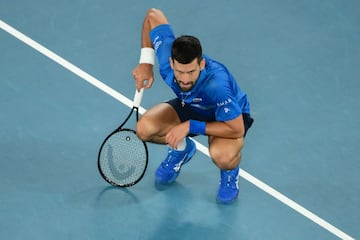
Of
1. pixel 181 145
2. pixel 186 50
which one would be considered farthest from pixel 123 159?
pixel 186 50

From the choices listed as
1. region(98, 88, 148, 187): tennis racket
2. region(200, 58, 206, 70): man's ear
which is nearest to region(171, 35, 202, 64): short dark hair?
region(200, 58, 206, 70): man's ear

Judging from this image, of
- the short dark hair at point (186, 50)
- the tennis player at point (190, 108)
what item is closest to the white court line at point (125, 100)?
the tennis player at point (190, 108)

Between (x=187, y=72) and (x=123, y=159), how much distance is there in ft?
3.56

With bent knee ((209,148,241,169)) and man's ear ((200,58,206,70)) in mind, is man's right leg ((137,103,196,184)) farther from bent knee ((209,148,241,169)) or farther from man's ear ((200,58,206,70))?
man's ear ((200,58,206,70))

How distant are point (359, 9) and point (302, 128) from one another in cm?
200

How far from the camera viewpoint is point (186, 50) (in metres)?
5.68

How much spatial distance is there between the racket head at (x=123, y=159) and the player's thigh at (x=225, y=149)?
0.56m

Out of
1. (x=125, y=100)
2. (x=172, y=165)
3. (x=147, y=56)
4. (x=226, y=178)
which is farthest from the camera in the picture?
(x=125, y=100)

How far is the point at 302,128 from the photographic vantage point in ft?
23.6

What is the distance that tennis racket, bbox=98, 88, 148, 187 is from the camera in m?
6.51

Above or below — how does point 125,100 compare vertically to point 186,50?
below

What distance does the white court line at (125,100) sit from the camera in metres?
6.38

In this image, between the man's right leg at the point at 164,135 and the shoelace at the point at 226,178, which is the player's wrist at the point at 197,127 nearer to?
the man's right leg at the point at 164,135

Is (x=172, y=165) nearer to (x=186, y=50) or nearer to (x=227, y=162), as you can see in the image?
(x=227, y=162)
